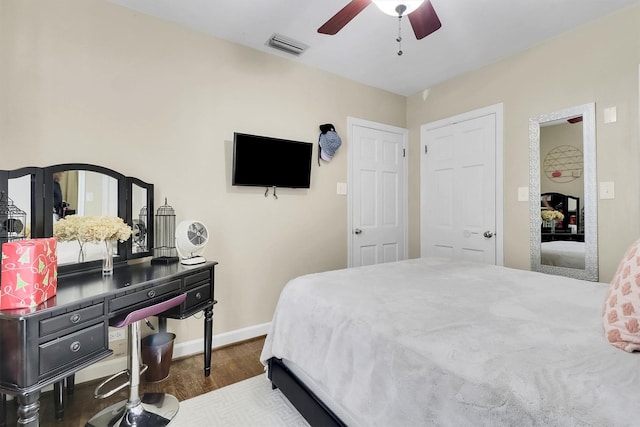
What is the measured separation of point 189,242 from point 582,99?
10.6 ft

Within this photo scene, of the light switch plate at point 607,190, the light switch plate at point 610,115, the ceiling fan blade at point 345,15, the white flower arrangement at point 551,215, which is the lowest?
the white flower arrangement at point 551,215

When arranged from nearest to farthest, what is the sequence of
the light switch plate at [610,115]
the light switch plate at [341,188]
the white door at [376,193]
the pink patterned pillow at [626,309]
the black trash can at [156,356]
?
1. the pink patterned pillow at [626,309]
2. the black trash can at [156,356]
3. the light switch plate at [610,115]
4. the light switch plate at [341,188]
5. the white door at [376,193]

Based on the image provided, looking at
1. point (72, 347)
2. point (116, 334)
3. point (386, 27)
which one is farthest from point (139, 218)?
point (386, 27)

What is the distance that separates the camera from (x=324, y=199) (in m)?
3.36

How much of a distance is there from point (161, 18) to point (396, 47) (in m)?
1.95

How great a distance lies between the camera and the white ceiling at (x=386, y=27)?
2248 mm

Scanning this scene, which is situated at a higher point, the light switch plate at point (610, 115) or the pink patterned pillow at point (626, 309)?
the light switch plate at point (610, 115)

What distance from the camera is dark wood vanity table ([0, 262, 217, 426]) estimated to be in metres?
1.19

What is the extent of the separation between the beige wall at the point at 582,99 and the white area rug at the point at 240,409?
2.43m

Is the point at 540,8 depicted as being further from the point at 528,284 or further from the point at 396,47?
the point at 528,284

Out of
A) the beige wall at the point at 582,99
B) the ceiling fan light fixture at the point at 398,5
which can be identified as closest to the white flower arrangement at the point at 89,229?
the ceiling fan light fixture at the point at 398,5

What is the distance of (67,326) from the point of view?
1.33 meters

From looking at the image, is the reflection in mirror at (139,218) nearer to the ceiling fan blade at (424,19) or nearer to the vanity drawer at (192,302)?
the vanity drawer at (192,302)

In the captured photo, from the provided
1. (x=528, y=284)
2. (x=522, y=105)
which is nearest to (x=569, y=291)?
(x=528, y=284)
